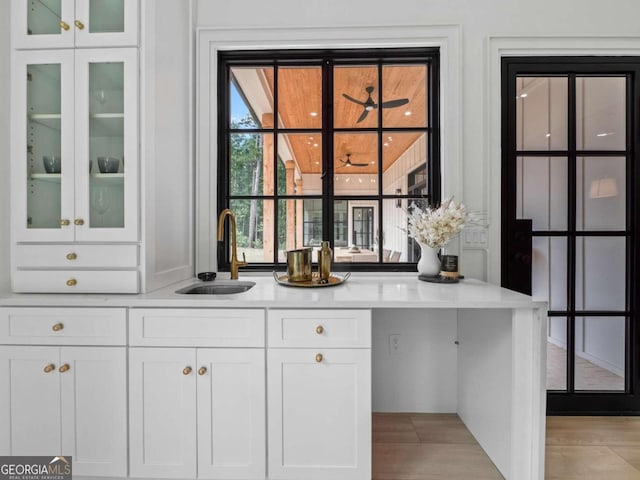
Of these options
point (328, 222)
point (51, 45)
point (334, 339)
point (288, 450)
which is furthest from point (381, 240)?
point (51, 45)

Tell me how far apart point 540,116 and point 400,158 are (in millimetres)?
919

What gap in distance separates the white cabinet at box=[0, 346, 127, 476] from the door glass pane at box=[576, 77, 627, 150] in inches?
115

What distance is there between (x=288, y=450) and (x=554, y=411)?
5.86 feet

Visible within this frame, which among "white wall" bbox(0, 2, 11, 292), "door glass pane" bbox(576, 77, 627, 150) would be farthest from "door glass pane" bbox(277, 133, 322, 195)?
"door glass pane" bbox(576, 77, 627, 150)

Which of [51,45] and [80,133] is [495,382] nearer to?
[80,133]

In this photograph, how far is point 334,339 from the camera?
1.37m

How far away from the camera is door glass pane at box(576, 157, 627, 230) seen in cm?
208

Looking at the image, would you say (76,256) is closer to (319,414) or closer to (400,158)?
(319,414)

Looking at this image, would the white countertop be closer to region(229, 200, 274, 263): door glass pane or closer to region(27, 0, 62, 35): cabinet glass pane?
region(229, 200, 274, 263): door glass pane

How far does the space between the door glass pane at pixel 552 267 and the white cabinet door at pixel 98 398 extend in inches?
95.2

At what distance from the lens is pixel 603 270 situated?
82.7 inches

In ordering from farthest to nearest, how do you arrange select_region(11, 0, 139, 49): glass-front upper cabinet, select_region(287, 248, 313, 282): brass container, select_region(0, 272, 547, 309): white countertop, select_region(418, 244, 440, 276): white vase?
select_region(418, 244, 440, 276): white vase < select_region(287, 248, 313, 282): brass container < select_region(11, 0, 139, 49): glass-front upper cabinet < select_region(0, 272, 547, 309): white countertop
